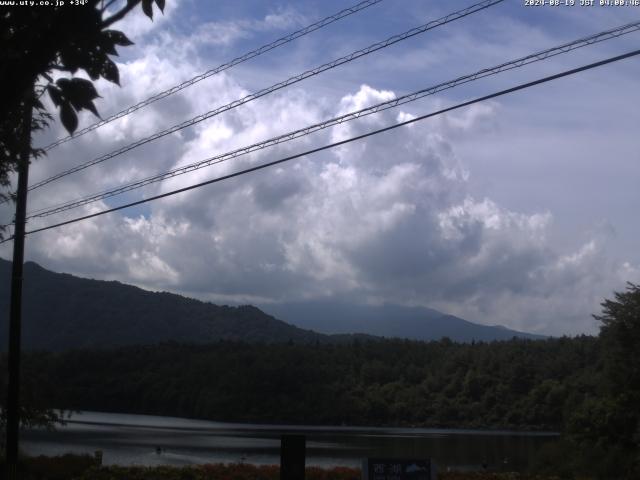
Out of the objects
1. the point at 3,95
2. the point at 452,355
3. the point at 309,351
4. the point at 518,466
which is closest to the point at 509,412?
the point at 452,355

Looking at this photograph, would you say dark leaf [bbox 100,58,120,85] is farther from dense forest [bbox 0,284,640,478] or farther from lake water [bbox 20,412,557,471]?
dense forest [bbox 0,284,640,478]

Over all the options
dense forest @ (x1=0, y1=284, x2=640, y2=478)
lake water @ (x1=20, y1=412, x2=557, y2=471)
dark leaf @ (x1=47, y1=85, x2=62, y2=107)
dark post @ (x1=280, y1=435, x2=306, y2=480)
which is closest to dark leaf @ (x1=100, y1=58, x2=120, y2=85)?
dark leaf @ (x1=47, y1=85, x2=62, y2=107)

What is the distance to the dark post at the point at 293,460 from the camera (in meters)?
14.0

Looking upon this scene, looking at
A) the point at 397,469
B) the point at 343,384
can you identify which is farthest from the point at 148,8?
the point at 343,384

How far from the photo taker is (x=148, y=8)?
598cm

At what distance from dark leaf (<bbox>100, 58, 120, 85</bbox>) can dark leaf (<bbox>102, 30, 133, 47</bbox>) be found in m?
0.15

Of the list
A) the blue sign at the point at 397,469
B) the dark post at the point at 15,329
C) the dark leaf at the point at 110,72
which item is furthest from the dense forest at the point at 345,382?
the dark leaf at the point at 110,72

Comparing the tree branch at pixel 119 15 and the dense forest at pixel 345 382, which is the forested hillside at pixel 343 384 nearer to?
the dense forest at pixel 345 382

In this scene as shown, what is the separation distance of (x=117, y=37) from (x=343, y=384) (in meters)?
98.0

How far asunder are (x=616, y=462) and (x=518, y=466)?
9551 millimetres

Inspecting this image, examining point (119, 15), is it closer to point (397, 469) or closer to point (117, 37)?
point (117, 37)

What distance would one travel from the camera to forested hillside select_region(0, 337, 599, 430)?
90.1 meters

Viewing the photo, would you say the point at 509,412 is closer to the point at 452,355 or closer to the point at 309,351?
the point at 452,355

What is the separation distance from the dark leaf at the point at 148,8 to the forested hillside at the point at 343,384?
260ft
